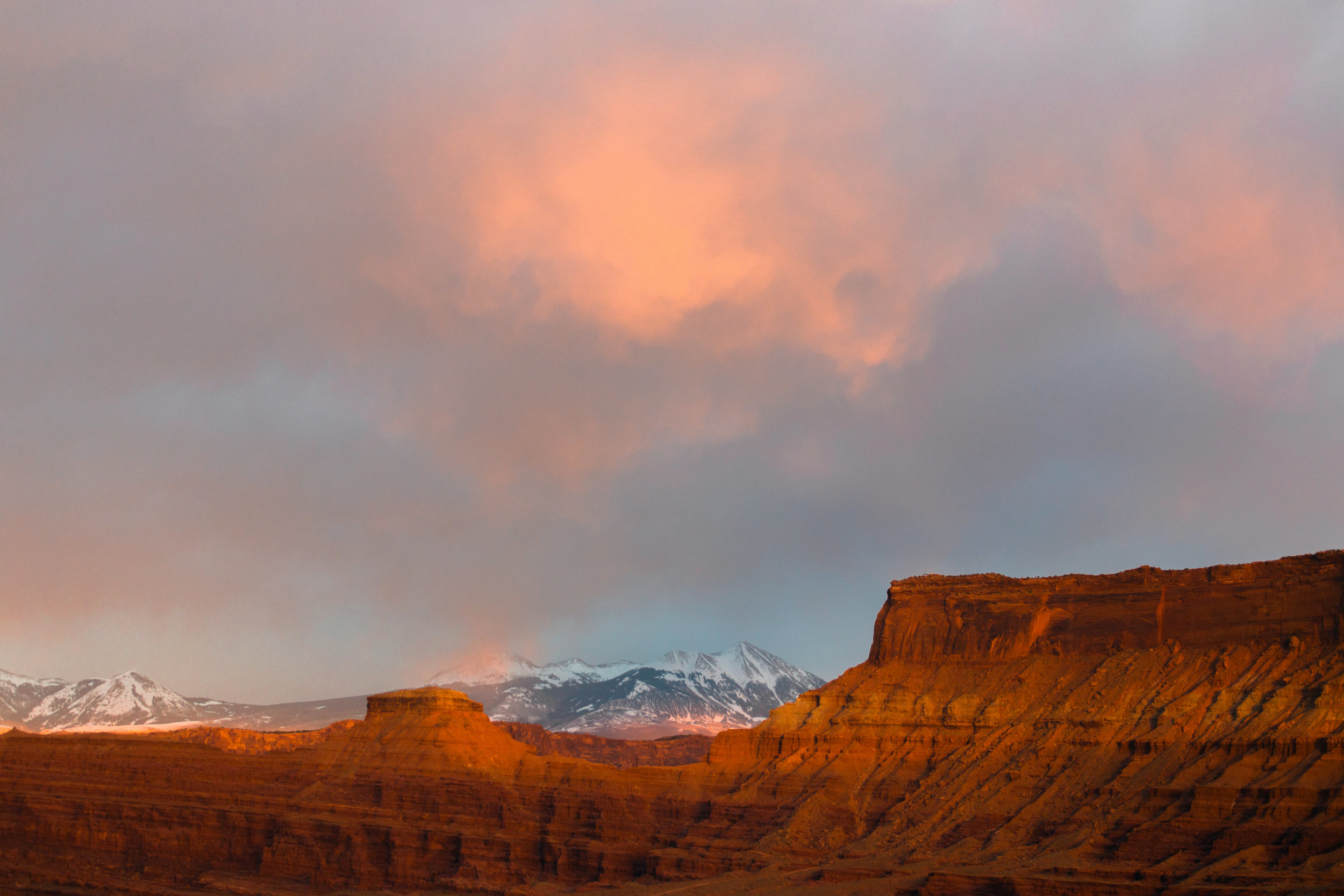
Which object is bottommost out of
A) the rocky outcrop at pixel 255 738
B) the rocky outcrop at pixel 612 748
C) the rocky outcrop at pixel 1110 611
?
the rocky outcrop at pixel 612 748

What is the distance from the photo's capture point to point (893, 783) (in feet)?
259

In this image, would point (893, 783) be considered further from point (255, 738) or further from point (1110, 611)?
point (255, 738)

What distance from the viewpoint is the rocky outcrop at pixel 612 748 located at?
484 feet

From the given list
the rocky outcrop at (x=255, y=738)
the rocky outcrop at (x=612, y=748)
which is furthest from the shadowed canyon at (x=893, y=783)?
the rocky outcrop at (x=612, y=748)

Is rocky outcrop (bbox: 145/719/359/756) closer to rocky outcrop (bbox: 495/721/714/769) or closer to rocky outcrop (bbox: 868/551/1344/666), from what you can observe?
rocky outcrop (bbox: 495/721/714/769)

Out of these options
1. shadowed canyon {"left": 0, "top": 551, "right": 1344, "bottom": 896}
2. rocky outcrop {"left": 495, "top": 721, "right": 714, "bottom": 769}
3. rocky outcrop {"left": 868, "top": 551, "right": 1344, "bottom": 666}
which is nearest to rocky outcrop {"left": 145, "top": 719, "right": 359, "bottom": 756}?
Answer: shadowed canyon {"left": 0, "top": 551, "right": 1344, "bottom": 896}

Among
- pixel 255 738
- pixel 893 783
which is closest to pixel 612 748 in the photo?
pixel 255 738

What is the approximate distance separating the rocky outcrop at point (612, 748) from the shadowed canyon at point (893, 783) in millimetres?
41911

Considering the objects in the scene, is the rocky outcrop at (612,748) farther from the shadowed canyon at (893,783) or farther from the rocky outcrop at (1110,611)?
the rocky outcrop at (1110,611)

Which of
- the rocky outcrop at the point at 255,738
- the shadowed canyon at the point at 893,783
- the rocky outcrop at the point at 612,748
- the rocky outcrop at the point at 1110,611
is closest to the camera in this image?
the shadowed canyon at the point at 893,783

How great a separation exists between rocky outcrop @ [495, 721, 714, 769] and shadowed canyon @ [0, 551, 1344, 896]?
138ft

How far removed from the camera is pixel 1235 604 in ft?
249

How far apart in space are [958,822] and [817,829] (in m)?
8.79

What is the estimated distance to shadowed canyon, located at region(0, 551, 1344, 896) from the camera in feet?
204
